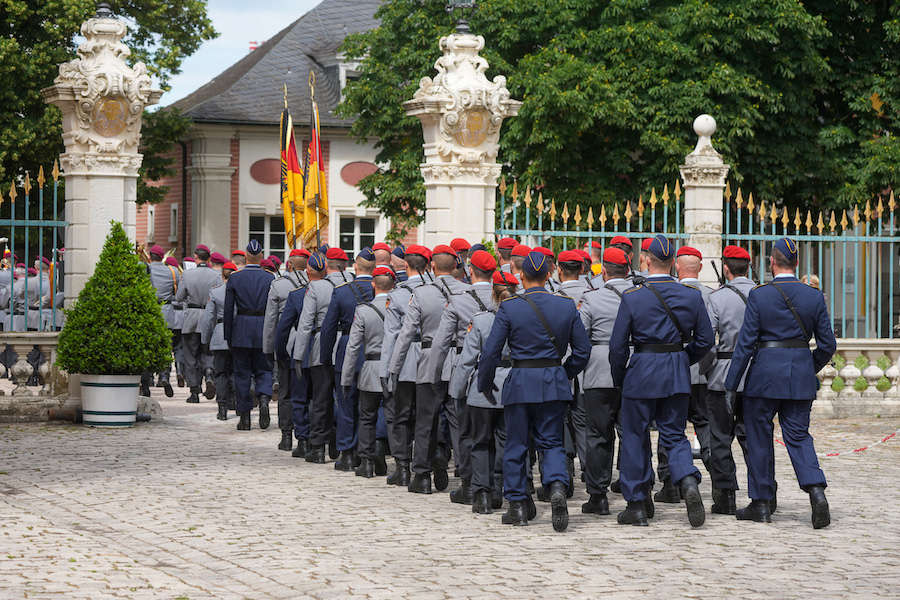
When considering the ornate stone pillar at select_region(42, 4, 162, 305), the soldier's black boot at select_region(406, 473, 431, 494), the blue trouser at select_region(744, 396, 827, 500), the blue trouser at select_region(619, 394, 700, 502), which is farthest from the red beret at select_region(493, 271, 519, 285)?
the ornate stone pillar at select_region(42, 4, 162, 305)

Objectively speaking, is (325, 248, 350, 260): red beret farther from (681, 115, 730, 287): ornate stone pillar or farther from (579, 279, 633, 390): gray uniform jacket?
(681, 115, 730, 287): ornate stone pillar

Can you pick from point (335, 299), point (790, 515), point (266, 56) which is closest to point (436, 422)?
point (335, 299)

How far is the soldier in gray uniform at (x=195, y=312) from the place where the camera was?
17984 millimetres

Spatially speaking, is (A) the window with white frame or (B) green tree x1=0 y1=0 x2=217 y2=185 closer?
(B) green tree x1=0 y1=0 x2=217 y2=185

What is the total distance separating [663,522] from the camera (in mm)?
9547

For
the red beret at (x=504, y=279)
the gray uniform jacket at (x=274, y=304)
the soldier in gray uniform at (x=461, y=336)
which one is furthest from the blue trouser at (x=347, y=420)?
the red beret at (x=504, y=279)

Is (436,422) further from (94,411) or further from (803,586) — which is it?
(94,411)

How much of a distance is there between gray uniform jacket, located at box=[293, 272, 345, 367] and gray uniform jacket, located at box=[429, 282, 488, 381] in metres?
2.25

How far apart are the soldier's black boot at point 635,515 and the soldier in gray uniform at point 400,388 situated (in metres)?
2.14

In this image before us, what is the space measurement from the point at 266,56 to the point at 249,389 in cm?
2993

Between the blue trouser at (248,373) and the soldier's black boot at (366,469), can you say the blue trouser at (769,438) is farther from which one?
the blue trouser at (248,373)

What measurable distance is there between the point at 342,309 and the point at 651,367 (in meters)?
3.46

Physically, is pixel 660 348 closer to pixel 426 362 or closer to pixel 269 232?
pixel 426 362

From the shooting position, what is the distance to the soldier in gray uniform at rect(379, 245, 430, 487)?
11.0 m
